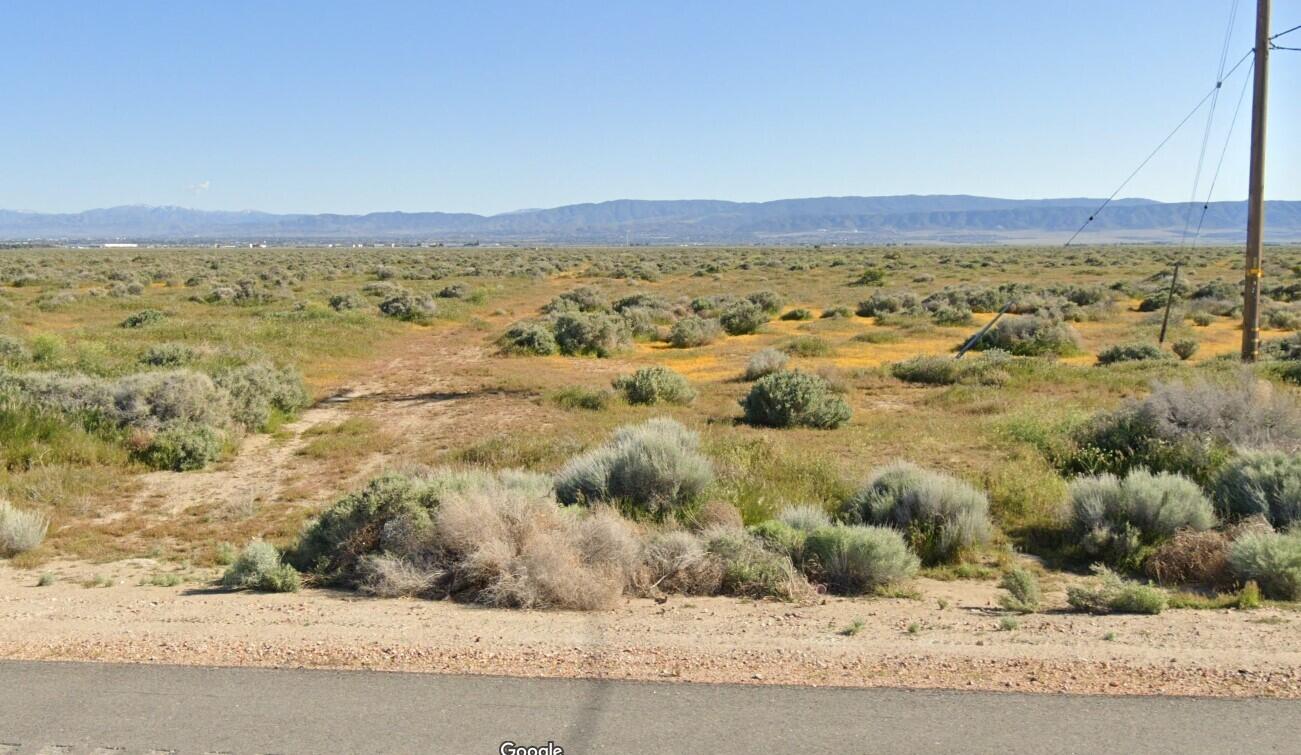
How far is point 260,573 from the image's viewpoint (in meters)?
7.12

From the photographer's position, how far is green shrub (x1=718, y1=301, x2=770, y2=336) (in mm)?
29875

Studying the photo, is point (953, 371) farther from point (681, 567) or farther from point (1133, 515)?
point (681, 567)

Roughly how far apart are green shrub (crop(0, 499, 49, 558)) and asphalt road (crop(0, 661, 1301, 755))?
12.7 ft

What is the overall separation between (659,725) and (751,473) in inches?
226

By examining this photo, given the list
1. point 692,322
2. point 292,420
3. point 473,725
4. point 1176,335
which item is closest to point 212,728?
point 473,725

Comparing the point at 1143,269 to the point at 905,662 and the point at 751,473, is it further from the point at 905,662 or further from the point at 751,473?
the point at 905,662

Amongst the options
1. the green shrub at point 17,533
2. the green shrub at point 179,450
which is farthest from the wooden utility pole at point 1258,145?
the green shrub at point 17,533

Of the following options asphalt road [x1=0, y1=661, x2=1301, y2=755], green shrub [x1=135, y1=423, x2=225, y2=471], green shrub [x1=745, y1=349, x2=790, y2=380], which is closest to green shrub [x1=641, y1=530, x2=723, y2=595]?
asphalt road [x1=0, y1=661, x2=1301, y2=755]

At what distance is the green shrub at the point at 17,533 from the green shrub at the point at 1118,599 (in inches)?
334

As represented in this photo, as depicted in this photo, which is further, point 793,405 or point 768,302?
point 768,302

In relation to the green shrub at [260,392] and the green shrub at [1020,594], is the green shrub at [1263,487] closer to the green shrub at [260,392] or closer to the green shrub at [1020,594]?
the green shrub at [1020,594]

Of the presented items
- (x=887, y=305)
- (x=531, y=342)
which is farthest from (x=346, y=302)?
(x=887, y=305)

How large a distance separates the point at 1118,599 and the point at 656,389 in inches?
396

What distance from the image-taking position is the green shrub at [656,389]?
1582 centimetres
